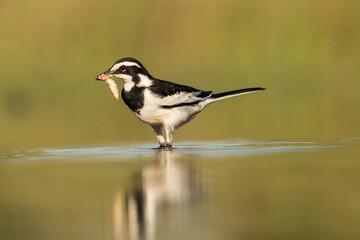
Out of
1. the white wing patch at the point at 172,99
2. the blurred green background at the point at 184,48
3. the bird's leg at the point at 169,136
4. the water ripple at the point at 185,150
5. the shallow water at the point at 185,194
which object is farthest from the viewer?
the blurred green background at the point at 184,48

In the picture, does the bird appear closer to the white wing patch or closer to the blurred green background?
the white wing patch

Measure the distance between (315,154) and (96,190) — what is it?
9.85 feet

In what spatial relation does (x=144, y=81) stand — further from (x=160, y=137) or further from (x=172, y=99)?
(x=160, y=137)

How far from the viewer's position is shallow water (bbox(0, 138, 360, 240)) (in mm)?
4844

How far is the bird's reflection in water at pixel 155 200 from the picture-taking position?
16.3 ft

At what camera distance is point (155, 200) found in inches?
228


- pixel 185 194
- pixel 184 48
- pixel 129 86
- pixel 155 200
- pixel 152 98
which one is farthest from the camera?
pixel 184 48

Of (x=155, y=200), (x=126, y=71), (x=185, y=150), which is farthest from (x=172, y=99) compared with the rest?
(x=155, y=200)

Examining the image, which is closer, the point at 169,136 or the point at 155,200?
the point at 155,200

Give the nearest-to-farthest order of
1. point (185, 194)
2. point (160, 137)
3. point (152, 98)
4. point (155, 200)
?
point (155, 200) → point (185, 194) → point (152, 98) → point (160, 137)

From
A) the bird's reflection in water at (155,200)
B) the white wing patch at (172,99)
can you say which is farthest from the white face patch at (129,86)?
the bird's reflection in water at (155,200)

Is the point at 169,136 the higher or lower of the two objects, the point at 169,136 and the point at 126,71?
the lower

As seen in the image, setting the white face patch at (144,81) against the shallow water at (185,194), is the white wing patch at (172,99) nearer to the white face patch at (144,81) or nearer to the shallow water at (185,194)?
the white face patch at (144,81)

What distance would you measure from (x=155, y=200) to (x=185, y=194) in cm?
34
